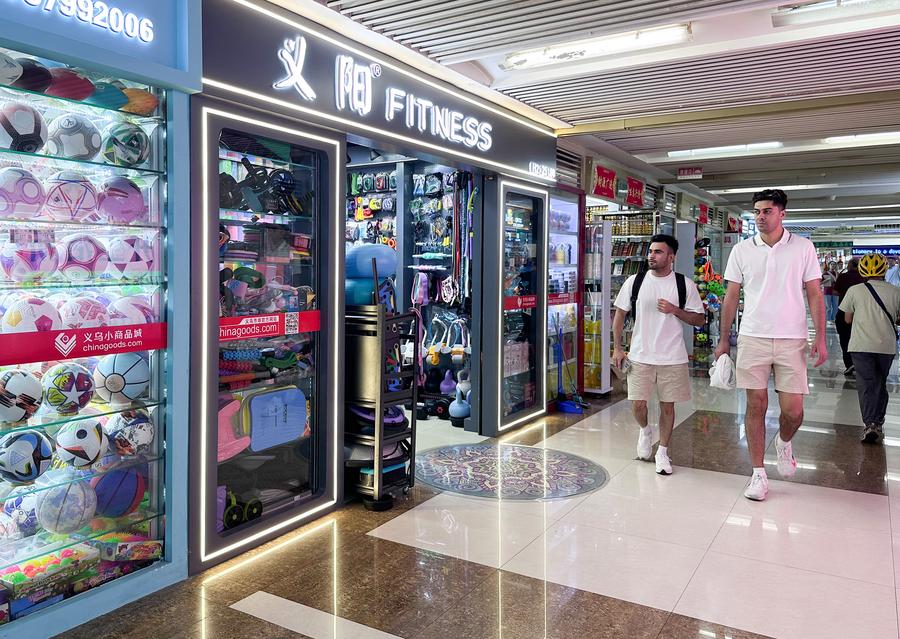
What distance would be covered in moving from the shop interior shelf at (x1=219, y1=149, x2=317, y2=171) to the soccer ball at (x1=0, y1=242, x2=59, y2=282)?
3.77ft

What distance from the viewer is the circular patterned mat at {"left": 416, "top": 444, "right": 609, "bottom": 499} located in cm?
449

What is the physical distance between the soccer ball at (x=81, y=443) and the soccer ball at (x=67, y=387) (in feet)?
0.25

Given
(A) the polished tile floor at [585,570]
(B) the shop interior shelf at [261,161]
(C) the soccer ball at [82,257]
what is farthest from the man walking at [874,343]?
(C) the soccer ball at [82,257]

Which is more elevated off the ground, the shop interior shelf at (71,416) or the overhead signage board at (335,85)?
the overhead signage board at (335,85)

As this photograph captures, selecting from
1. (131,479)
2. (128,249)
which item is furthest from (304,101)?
(131,479)

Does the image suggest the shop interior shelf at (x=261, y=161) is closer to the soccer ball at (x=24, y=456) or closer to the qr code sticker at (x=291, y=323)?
the qr code sticker at (x=291, y=323)

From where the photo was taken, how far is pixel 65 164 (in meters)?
2.88

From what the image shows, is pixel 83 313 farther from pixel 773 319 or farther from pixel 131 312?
pixel 773 319

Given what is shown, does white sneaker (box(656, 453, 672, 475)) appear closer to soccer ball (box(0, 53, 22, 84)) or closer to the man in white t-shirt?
the man in white t-shirt

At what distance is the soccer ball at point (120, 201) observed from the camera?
2.94 metres

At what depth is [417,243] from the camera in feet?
22.9

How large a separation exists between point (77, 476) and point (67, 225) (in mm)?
1051

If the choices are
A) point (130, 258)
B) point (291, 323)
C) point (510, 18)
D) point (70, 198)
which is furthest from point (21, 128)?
point (510, 18)

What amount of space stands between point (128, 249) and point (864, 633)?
3393 mm
